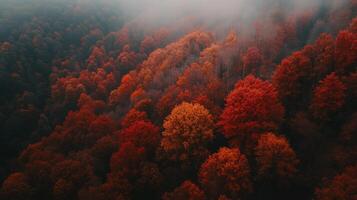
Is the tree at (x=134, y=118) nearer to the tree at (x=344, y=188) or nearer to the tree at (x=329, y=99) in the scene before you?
the tree at (x=329, y=99)

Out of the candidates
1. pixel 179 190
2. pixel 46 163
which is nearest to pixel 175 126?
pixel 179 190

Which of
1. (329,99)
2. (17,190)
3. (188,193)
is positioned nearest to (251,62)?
(329,99)

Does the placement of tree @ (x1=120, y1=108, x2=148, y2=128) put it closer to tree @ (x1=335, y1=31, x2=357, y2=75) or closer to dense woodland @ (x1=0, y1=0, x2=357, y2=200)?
dense woodland @ (x1=0, y1=0, x2=357, y2=200)

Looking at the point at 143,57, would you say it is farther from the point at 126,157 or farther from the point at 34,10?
the point at 126,157

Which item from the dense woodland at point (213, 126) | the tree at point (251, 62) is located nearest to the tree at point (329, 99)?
the dense woodland at point (213, 126)

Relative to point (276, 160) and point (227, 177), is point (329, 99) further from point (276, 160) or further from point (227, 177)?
point (227, 177)
